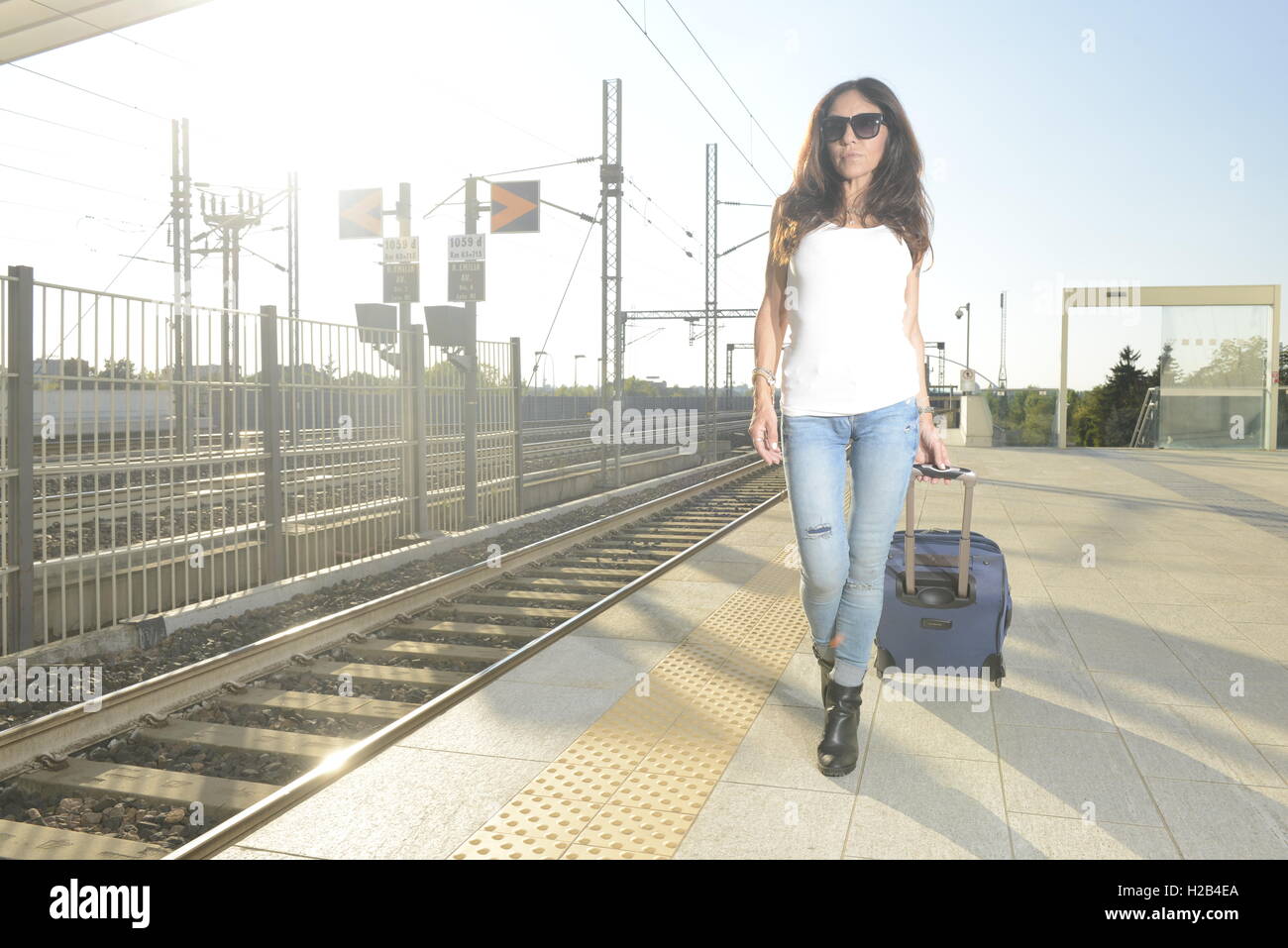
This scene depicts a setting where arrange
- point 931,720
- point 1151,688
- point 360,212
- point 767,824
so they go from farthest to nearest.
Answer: point 360,212 → point 1151,688 → point 931,720 → point 767,824

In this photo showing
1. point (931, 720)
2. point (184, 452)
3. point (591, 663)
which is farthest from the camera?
point (184, 452)

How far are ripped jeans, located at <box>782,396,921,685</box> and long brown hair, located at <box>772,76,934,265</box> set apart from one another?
0.57 metres

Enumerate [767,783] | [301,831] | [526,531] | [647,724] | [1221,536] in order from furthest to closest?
[526,531], [1221,536], [647,724], [767,783], [301,831]

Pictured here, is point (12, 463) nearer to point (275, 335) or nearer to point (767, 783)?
point (275, 335)

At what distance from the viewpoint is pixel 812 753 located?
11.5 ft

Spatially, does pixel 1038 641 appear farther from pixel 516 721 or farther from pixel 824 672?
pixel 516 721

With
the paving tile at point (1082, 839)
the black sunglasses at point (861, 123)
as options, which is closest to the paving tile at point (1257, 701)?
the paving tile at point (1082, 839)

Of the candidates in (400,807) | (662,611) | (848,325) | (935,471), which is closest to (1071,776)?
(935,471)

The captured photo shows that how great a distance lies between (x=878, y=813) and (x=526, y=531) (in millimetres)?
8501

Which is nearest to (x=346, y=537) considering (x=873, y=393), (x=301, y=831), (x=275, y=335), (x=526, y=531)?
(x=275, y=335)

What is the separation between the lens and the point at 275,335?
7.30m

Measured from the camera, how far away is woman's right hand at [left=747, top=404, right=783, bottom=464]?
126 inches

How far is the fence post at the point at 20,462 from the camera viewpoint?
17.0ft

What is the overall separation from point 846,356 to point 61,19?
8109 mm
